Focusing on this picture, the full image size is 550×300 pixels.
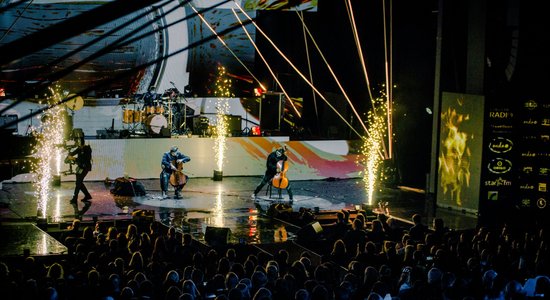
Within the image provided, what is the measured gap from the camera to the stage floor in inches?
696

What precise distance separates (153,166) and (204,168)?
161 cm

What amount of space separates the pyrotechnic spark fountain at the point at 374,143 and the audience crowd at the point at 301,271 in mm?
9848

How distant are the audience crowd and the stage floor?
3447mm

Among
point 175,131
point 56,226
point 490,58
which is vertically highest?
point 490,58

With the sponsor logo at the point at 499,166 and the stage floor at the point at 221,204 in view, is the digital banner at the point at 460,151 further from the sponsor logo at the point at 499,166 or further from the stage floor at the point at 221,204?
the sponsor logo at the point at 499,166

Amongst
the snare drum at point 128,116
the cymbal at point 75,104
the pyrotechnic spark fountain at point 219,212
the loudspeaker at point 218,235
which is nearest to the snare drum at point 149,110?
the snare drum at point 128,116

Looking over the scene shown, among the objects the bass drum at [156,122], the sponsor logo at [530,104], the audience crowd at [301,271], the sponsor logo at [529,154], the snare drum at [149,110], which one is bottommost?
the audience crowd at [301,271]

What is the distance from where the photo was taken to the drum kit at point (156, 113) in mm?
25594

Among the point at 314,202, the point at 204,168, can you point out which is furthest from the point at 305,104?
the point at 314,202

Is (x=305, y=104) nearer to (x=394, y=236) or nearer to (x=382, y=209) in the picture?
(x=382, y=209)

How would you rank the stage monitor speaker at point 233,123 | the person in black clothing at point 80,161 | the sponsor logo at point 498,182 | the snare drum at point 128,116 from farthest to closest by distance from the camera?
the stage monitor speaker at point 233,123 → the snare drum at point 128,116 → the person in black clothing at point 80,161 → the sponsor logo at point 498,182

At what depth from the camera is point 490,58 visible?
1998 centimetres

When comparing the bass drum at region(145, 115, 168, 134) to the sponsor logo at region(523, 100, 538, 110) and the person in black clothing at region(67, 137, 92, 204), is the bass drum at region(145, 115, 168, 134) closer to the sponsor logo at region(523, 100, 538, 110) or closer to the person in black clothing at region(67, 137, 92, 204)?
the person in black clothing at region(67, 137, 92, 204)

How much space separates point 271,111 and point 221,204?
23.6 feet
